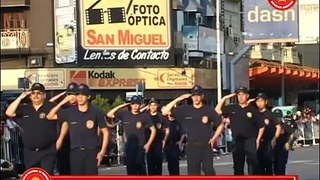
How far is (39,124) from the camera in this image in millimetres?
12289

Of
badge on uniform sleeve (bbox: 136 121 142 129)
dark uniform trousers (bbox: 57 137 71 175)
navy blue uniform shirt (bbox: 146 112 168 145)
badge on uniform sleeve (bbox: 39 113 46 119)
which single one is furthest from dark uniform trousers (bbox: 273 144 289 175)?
badge on uniform sleeve (bbox: 39 113 46 119)

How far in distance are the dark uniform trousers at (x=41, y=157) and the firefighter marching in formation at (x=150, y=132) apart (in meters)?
0.01

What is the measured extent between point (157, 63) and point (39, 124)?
25.1m

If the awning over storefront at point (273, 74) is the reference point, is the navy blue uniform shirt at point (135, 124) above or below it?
below

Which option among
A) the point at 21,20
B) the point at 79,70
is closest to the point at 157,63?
the point at 79,70

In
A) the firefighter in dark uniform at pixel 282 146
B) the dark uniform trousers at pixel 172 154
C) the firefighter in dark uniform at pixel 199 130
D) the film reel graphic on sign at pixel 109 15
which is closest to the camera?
the firefighter in dark uniform at pixel 199 130

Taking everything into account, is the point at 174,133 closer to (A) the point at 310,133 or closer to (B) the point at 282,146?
(B) the point at 282,146

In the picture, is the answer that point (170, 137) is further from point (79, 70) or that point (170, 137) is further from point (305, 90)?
point (79, 70)

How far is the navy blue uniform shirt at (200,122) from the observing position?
46.0ft

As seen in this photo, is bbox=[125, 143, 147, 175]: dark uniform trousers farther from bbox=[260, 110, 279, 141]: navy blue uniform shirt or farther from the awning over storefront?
the awning over storefront

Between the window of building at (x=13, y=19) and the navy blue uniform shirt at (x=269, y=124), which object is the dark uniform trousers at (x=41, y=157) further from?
the window of building at (x=13, y=19)

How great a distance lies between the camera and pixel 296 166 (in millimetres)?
23812

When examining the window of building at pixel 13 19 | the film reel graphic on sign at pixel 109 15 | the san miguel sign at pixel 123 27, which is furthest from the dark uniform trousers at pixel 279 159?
the window of building at pixel 13 19

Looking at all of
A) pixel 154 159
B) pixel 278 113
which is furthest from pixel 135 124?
pixel 278 113
